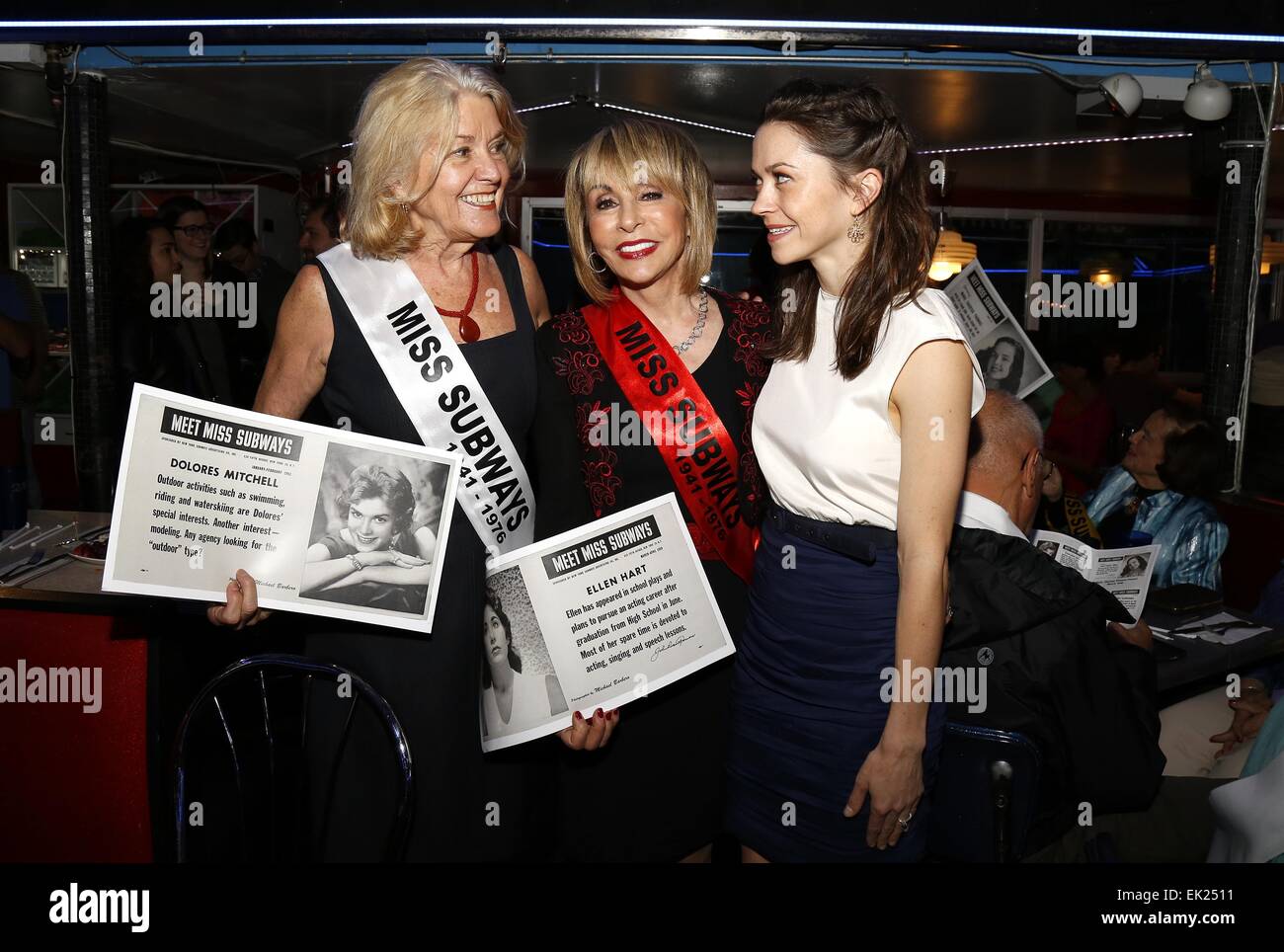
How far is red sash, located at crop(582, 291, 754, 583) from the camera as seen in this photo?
1969 mm

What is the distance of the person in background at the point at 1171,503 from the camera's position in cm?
329

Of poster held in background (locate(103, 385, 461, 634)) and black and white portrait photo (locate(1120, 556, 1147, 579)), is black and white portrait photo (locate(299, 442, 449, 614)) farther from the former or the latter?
black and white portrait photo (locate(1120, 556, 1147, 579))

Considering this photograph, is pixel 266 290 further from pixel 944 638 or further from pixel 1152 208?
pixel 1152 208

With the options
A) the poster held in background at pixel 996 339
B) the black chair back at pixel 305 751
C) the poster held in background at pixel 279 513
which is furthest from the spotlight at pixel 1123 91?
the black chair back at pixel 305 751

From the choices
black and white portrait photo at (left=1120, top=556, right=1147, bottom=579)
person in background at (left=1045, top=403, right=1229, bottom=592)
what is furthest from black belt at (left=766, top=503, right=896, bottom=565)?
person in background at (left=1045, top=403, right=1229, bottom=592)

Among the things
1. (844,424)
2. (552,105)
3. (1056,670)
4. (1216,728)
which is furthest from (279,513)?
(552,105)

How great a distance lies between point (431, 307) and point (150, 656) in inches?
50.8

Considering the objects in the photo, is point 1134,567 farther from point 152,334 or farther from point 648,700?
point 152,334

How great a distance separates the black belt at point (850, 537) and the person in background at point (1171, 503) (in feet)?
6.57

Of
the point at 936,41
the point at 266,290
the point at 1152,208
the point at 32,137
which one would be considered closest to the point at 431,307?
the point at 936,41

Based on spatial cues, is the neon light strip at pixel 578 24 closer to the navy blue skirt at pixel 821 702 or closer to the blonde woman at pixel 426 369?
the blonde woman at pixel 426 369

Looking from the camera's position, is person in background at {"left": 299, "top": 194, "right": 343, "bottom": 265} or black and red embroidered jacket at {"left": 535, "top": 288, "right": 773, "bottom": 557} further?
person in background at {"left": 299, "top": 194, "right": 343, "bottom": 265}

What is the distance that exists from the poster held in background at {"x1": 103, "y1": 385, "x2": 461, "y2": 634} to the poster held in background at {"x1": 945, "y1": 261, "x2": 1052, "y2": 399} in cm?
236

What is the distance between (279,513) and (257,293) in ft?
13.6
